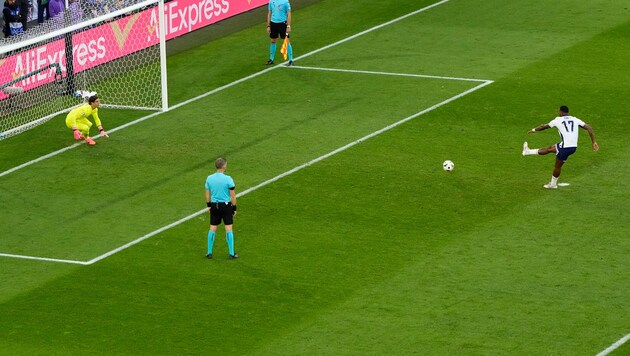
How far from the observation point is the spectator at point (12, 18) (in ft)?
121

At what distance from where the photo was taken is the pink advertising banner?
32.3 metres

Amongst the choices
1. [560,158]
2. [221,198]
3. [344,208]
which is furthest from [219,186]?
[560,158]

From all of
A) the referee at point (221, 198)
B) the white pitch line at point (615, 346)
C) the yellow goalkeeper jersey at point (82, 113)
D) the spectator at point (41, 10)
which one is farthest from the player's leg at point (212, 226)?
the spectator at point (41, 10)

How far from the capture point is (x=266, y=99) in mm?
33594

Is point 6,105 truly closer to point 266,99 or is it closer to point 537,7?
point 266,99

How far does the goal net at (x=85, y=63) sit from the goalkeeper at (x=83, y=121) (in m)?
1.33

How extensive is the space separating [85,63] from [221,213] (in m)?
11.9

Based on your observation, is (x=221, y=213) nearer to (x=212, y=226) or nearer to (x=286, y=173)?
(x=212, y=226)

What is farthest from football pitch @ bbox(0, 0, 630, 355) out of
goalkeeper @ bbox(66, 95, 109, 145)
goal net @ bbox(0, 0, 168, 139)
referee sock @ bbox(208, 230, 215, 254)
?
goal net @ bbox(0, 0, 168, 139)

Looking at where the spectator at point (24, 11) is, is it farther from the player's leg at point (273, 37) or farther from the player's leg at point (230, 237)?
the player's leg at point (230, 237)

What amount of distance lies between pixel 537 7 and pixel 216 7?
30.0 feet

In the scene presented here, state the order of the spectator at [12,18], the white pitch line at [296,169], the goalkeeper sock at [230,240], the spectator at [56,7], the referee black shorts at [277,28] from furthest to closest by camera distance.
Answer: the spectator at [56,7] < the spectator at [12,18] < the referee black shorts at [277,28] < the white pitch line at [296,169] < the goalkeeper sock at [230,240]

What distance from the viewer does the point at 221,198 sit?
23688 millimetres

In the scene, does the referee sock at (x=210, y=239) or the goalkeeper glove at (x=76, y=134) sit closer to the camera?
the referee sock at (x=210, y=239)
